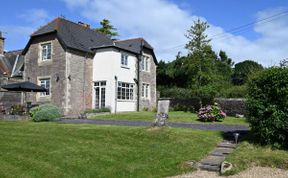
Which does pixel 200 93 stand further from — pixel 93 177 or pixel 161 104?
pixel 93 177

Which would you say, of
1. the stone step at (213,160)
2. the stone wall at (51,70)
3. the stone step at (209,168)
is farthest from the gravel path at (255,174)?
the stone wall at (51,70)

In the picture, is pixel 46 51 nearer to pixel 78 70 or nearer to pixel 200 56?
pixel 78 70

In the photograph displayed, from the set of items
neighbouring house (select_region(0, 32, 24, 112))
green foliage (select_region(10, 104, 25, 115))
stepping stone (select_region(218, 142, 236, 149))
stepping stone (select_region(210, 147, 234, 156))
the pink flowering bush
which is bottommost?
stepping stone (select_region(210, 147, 234, 156))

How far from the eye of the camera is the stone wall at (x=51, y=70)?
28.5 metres

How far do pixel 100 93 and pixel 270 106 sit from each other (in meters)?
20.8

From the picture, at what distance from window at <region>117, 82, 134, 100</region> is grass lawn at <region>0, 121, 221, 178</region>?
15.6 meters

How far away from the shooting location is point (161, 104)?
1515cm

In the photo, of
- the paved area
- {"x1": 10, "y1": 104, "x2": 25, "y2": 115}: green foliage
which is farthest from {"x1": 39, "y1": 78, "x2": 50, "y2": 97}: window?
the paved area

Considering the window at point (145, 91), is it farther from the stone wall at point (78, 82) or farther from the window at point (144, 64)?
the stone wall at point (78, 82)

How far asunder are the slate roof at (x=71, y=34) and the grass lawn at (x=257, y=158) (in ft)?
68.0

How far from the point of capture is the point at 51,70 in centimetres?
2950

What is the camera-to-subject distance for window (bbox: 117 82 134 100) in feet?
100

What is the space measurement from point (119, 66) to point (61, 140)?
1824cm

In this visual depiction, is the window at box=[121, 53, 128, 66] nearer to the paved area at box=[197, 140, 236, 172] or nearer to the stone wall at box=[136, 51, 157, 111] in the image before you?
the stone wall at box=[136, 51, 157, 111]
